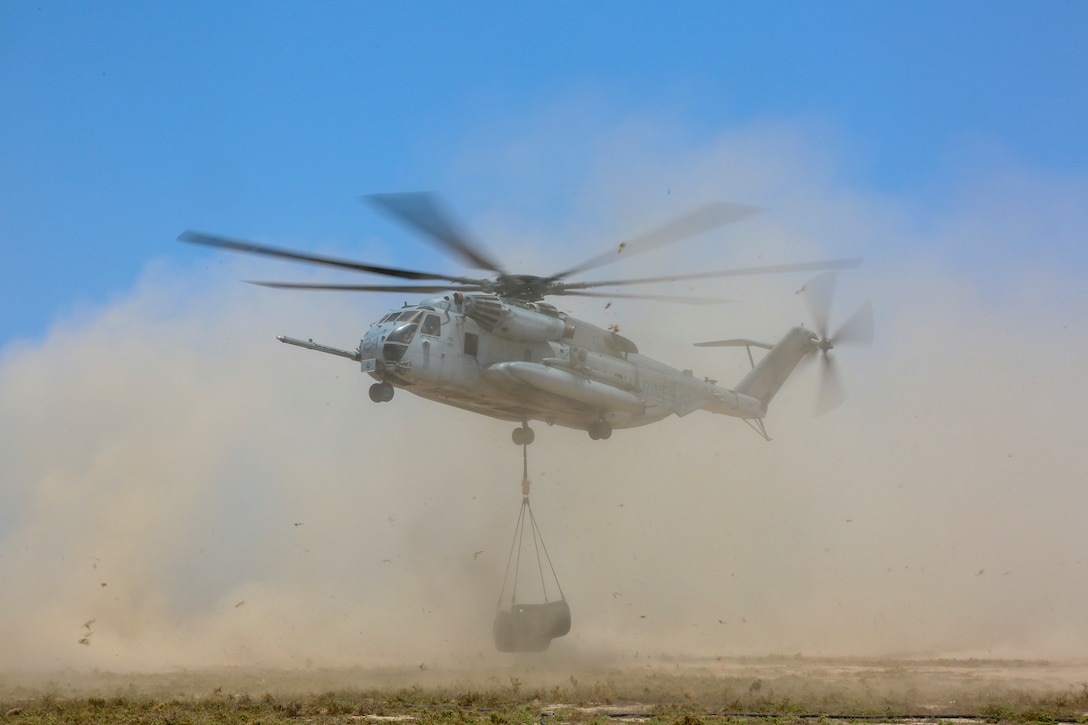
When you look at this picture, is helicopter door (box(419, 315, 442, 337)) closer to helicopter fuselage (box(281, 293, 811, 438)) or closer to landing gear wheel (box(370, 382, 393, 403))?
helicopter fuselage (box(281, 293, 811, 438))

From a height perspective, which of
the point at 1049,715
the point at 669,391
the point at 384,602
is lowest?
the point at 1049,715

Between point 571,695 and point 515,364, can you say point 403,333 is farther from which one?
point 571,695

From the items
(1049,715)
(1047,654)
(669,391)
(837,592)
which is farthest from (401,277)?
(1047,654)

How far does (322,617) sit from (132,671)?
4174 millimetres

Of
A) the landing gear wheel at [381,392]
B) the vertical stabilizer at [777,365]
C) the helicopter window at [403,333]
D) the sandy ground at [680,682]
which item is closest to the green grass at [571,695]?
the sandy ground at [680,682]

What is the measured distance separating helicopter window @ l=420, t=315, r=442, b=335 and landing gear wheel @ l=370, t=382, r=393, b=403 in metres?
1.10

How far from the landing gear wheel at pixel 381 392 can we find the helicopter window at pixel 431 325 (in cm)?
110

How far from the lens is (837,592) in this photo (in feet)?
83.3

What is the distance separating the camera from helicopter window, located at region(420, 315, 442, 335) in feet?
62.1

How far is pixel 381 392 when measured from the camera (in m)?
18.5

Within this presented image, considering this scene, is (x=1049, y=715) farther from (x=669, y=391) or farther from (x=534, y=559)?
(x=534, y=559)

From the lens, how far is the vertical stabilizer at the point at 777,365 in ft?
79.7

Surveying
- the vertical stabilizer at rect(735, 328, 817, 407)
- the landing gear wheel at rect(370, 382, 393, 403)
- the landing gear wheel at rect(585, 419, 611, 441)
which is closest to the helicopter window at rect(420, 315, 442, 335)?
the landing gear wheel at rect(370, 382, 393, 403)

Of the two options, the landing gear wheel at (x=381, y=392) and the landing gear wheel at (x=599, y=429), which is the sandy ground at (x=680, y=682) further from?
the landing gear wheel at (x=381, y=392)
